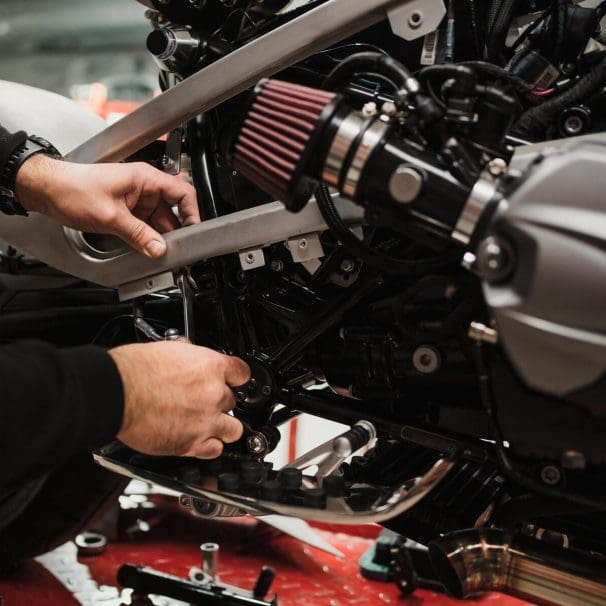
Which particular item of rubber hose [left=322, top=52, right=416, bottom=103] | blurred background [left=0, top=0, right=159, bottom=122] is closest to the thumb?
rubber hose [left=322, top=52, right=416, bottom=103]

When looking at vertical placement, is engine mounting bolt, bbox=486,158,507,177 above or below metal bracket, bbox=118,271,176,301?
above

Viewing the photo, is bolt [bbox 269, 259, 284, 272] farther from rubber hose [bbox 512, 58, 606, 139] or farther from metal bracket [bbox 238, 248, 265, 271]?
rubber hose [bbox 512, 58, 606, 139]

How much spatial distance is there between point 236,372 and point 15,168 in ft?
1.43

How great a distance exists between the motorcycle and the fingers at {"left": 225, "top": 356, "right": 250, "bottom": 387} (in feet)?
0.08

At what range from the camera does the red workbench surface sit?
3.90 feet

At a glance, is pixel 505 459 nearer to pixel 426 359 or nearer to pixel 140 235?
pixel 426 359

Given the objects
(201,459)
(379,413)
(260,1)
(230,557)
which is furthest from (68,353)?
(230,557)

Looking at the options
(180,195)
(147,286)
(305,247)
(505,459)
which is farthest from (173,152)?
(505,459)

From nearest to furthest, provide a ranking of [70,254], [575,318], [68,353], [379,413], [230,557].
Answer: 1. [575,318]
2. [68,353]
3. [379,413]
4. [70,254]
5. [230,557]

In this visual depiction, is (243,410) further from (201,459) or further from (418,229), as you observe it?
(418,229)

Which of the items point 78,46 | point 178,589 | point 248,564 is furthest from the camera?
point 78,46

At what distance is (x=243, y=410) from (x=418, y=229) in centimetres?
38

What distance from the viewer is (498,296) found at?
1.79 feet

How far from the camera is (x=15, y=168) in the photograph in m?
0.95
